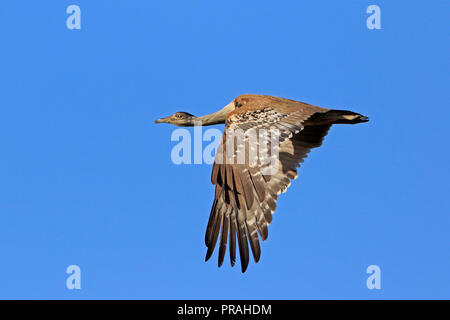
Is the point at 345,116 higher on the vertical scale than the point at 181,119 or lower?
lower

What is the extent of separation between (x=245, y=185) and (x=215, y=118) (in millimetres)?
4525

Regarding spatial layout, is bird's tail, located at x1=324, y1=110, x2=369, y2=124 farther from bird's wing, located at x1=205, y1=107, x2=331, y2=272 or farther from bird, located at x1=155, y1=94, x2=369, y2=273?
bird's wing, located at x1=205, y1=107, x2=331, y2=272

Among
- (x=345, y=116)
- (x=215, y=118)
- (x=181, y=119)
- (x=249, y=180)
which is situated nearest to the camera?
(x=249, y=180)

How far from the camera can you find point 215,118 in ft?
50.1

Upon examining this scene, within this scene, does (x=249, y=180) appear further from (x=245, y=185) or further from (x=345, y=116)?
(x=345, y=116)

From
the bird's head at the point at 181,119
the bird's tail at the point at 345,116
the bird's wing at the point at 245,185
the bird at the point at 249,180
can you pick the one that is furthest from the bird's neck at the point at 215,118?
the bird's wing at the point at 245,185

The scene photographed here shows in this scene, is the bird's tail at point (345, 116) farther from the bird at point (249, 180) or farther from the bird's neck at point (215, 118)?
the bird's neck at point (215, 118)

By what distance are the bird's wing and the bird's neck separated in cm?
245

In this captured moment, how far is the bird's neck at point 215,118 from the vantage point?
1487 cm

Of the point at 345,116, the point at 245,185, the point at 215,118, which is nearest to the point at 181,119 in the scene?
the point at 215,118

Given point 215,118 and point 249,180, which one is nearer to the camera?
point 249,180

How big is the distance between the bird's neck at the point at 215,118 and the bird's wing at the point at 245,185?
8.04 feet

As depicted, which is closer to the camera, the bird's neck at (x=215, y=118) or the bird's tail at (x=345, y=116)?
the bird's tail at (x=345, y=116)

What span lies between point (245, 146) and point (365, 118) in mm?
3267
